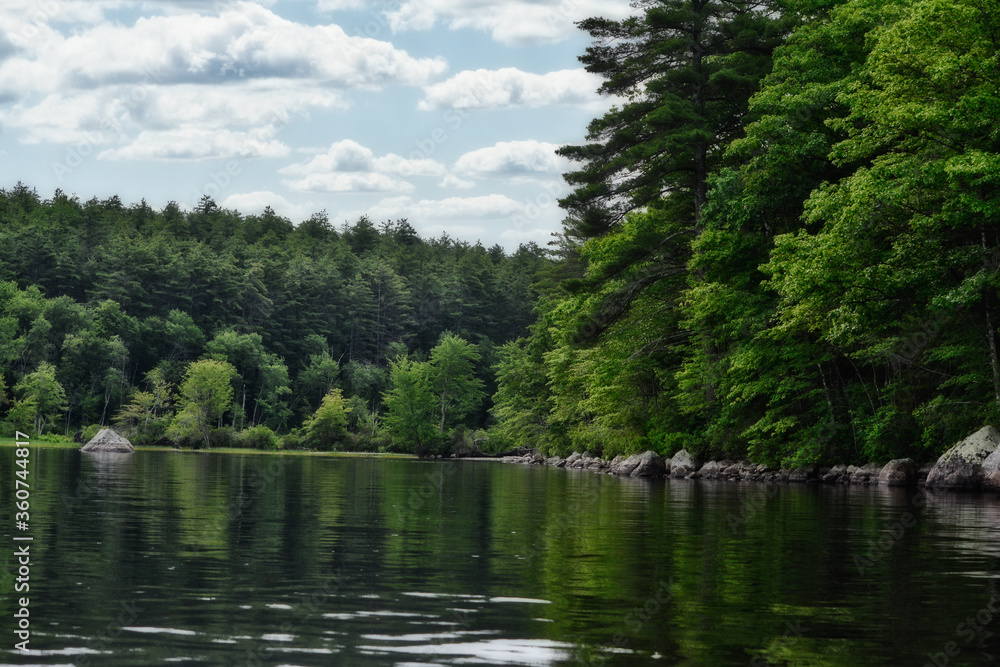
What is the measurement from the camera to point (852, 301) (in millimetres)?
27172

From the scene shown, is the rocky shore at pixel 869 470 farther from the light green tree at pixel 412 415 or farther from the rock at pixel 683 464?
the light green tree at pixel 412 415

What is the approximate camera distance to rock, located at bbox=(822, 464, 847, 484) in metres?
33.3

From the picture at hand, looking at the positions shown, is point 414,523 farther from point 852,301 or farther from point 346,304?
point 346,304

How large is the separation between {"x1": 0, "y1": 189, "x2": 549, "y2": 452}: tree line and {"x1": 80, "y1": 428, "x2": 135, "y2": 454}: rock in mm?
23156

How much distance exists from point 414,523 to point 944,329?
743 inches

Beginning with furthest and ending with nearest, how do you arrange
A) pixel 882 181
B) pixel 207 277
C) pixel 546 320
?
pixel 207 277 < pixel 546 320 < pixel 882 181

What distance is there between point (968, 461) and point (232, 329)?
3714 inches

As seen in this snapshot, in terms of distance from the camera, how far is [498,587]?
31.5ft

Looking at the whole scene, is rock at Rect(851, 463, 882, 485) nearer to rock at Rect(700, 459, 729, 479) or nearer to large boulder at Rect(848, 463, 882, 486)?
large boulder at Rect(848, 463, 882, 486)

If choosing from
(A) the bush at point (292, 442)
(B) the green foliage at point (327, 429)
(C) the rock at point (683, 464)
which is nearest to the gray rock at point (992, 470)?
(C) the rock at point (683, 464)

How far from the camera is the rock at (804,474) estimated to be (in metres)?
34.7

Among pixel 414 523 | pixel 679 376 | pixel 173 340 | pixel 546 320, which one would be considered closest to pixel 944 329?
pixel 679 376

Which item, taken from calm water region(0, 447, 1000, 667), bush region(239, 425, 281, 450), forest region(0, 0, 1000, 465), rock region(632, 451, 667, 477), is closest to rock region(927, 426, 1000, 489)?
forest region(0, 0, 1000, 465)

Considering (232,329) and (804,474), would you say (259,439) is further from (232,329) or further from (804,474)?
(804,474)
